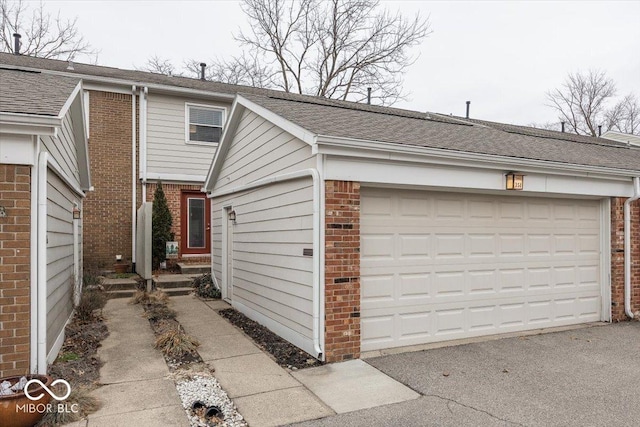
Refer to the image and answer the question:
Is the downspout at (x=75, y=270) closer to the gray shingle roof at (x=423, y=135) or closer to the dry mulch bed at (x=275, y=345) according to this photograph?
the dry mulch bed at (x=275, y=345)

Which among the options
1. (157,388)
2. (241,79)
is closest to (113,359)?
(157,388)

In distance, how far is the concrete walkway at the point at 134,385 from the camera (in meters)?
3.66

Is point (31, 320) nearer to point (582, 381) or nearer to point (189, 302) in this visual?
point (189, 302)

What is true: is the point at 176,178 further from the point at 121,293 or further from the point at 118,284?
the point at 121,293

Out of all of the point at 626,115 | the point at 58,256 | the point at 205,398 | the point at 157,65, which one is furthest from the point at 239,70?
the point at 626,115

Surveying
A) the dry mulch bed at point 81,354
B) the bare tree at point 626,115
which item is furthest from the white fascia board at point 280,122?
the bare tree at point 626,115

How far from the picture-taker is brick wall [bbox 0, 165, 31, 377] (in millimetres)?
4023

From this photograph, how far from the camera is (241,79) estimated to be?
22.6 metres

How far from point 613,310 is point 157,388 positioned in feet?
24.3

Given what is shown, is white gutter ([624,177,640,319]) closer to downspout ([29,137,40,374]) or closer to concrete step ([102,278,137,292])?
downspout ([29,137,40,374])

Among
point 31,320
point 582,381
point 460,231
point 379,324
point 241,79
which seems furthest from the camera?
point 241,79

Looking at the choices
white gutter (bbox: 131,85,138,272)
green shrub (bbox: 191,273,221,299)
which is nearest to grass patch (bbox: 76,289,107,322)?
green shrub (bbox: 191,273,221,299)

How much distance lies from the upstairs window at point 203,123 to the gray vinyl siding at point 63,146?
445cm

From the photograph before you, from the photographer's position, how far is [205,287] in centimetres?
998
